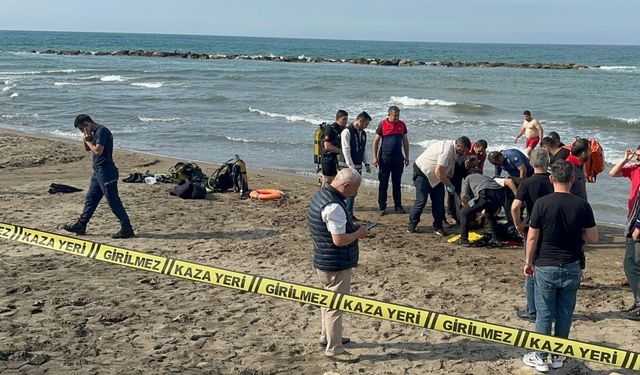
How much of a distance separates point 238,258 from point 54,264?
6.80 ft

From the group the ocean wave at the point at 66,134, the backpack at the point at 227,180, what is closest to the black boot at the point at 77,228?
the backpack at the point at 227,180

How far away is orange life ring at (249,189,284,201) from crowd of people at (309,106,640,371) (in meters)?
2.03

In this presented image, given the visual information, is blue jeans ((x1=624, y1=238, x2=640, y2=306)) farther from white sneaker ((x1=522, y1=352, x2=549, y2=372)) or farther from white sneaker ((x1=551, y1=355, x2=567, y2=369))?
white sneaker ((x1=522, y1=352, x2=549, y2=372))

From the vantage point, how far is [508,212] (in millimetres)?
8719

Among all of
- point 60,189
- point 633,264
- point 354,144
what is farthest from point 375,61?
point 633,264

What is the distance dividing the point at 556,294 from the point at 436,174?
148 inches

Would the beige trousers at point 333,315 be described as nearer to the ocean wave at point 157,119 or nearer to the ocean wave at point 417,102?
the ocean wave at point 157,119

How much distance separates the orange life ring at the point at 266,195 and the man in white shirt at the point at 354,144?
6.71 feet

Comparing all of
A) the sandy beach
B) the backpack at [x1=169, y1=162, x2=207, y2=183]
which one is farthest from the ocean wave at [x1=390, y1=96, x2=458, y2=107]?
the sandy beach

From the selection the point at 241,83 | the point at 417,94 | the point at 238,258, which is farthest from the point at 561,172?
the point at 241,83

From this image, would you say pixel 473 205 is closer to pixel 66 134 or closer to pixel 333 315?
pixel 333 315

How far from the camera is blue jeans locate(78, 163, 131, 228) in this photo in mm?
8125

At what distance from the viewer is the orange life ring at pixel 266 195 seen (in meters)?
10.9

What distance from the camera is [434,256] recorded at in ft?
26.5
